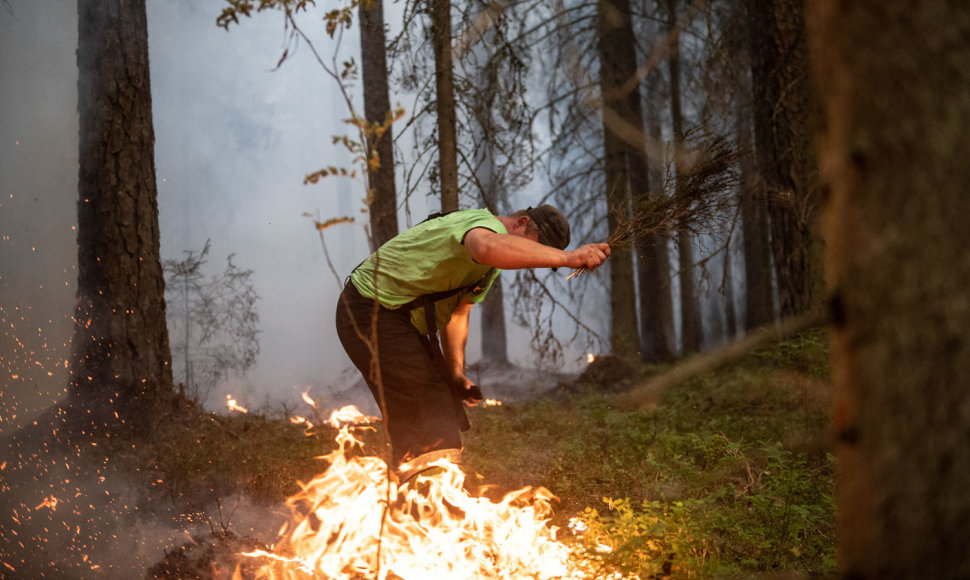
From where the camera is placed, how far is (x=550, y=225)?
352 centimetres

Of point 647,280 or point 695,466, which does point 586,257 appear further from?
point 647,280

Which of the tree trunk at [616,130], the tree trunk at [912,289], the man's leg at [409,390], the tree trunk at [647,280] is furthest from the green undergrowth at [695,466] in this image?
the tree trunk at [647,280]

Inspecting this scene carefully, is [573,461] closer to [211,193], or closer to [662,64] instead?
[662,64]

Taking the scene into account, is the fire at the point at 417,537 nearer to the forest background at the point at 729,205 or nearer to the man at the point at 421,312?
the man at the point at 421,312

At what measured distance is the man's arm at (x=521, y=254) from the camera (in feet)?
9.26

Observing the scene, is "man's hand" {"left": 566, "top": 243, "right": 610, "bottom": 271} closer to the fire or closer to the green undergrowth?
the green undergrowth

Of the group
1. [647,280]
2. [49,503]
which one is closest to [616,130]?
[647,280]

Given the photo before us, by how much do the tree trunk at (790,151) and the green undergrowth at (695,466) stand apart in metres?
0.63

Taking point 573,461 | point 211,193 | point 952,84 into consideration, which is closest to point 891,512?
point 952,84

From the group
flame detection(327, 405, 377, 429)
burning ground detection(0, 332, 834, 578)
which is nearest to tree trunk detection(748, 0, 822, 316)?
burning ground detection(0, 332, 834, 578)

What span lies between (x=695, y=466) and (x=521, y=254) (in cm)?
258

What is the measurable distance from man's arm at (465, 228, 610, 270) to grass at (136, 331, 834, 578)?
1.07 metres

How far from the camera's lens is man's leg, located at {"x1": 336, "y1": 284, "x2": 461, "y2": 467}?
11.0 ft

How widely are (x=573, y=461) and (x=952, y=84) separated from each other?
166 inches
